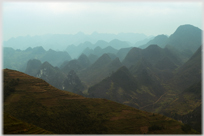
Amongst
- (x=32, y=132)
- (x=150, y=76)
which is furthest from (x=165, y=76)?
(x=32, y=132)

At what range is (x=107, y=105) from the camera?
75.2m

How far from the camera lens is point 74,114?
6309 cm

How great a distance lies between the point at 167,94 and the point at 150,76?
30116 millimetres

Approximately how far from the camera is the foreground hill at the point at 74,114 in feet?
185

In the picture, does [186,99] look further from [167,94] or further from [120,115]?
[120,115]

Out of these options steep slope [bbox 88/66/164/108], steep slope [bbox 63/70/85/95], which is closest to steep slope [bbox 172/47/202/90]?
steep slope [bbox 88/66/164/108]

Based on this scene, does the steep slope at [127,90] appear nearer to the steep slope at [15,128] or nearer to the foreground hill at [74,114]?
the foreground hill at [74,114]

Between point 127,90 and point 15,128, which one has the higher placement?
point 127,90

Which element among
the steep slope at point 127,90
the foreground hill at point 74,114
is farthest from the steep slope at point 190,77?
the foreground hill at point 74,114

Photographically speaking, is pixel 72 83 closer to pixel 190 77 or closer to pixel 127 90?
pixel 127 90

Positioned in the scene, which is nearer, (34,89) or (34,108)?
(34,108)

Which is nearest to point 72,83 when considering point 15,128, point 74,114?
point 74,114

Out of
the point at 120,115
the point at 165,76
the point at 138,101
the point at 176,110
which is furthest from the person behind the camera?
the point at 165,76

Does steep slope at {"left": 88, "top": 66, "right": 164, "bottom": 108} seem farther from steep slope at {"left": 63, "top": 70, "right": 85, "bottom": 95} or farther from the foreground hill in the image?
the foreground hill
